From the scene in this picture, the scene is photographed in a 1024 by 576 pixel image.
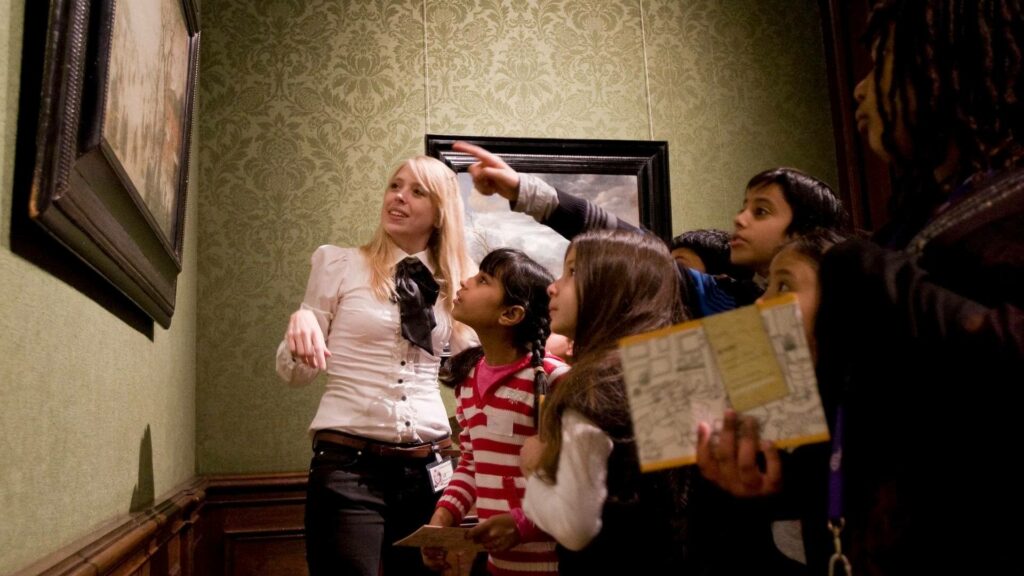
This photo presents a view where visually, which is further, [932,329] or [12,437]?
[12,437]

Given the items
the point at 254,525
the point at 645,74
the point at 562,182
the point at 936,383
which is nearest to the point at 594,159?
the point at 562,182

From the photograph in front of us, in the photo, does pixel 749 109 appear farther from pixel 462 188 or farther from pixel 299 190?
pixel 299 190

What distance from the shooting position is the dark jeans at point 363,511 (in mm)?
1971

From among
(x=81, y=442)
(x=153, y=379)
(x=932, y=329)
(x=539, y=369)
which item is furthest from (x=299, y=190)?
(x=932, y=329)

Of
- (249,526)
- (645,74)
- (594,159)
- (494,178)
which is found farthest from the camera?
(645,74)

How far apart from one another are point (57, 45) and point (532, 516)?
3.47ft

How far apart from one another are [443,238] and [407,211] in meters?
0.14

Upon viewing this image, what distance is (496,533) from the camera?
5.32 ft

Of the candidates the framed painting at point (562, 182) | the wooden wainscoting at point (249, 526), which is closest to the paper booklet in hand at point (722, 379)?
the wooden wainscoting at point (249, 526)

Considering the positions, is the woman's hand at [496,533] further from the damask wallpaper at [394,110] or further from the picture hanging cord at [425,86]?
the picture hanging cord at [425,86]

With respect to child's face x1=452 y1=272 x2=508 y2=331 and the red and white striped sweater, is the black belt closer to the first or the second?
the red and white striped sweater

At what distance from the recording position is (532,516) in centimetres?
144

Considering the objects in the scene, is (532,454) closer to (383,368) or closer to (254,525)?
(383,368)

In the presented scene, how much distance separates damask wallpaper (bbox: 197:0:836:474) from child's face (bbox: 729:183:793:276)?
5.25 feet
